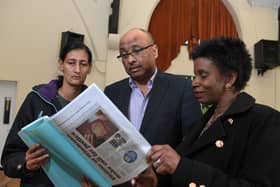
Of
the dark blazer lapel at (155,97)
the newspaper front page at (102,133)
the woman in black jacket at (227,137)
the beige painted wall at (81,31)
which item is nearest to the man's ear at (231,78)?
the woman in black jacket at (227,137)

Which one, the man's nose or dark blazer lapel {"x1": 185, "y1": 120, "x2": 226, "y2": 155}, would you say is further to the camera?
the man's nose

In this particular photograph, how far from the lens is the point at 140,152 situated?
120 centimetres

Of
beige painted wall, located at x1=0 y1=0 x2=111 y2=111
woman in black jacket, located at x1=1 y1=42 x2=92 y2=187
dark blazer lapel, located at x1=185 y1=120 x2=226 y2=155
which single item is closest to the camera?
dark blazer lapel, located at x1=185 y1=120 x2=226 y2=155

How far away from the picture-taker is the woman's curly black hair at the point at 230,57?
126cm

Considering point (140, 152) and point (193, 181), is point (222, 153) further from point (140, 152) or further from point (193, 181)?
point (140, 152)

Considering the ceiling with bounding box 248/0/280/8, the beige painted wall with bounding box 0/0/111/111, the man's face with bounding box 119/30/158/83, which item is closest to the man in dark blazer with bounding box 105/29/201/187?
the man's face with bounding box 119/30/158/83

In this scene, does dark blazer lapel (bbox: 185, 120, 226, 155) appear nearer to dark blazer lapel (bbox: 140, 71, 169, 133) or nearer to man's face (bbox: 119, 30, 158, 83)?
dark blazer lapel (bbox: 140, 71, 169, 133)

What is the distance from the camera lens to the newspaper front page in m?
1.16

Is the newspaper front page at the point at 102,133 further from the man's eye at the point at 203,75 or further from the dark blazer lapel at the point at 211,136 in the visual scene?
the man's eye at the point at 203,75

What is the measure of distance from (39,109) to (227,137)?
0.93 m

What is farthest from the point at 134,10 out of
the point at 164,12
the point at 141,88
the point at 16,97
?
the point at 141,88

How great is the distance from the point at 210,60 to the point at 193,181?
42 cm

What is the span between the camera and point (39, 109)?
5.61 ft

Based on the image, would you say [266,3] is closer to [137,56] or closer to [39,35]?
[39,35]
